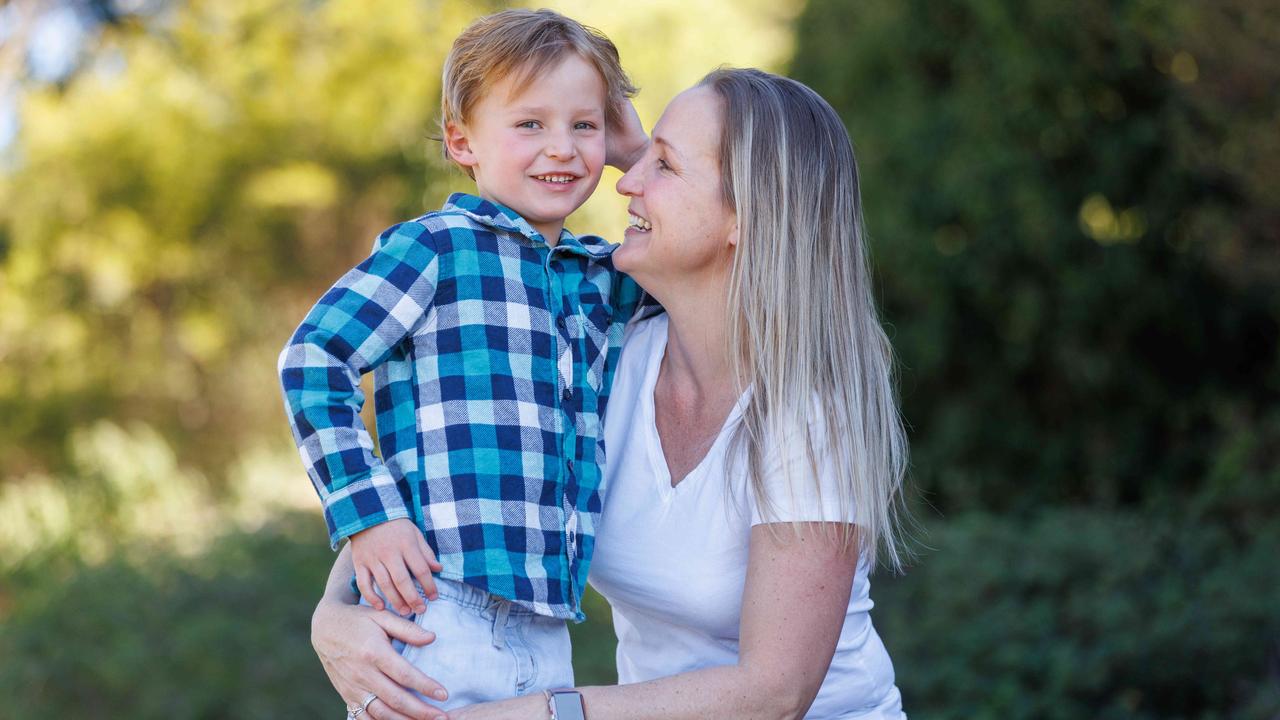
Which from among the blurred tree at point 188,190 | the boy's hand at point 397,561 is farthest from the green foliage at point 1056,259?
the boy's hand at point 397,561

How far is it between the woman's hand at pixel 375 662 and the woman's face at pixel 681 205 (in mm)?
696

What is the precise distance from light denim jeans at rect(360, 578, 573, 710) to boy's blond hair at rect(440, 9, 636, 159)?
82cm

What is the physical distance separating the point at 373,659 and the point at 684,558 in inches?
20.6

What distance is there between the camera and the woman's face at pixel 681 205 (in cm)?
204

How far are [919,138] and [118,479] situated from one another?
5489 millimetres

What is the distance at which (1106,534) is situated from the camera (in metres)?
5.33

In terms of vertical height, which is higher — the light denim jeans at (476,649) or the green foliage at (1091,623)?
the light denim jeans at (476,649)

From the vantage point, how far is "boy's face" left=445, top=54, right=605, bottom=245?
2041 millimetres

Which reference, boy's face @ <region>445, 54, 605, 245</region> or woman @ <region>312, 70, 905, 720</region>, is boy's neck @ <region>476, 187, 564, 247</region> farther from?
woman @ <region>312, 70, 905, 720</region>

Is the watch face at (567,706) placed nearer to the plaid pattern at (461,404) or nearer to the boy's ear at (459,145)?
the plaid pattern at (461,404)

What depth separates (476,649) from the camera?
6.02 ft

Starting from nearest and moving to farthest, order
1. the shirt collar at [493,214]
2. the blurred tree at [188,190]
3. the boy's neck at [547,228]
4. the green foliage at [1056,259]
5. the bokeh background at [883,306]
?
the shirt collar at [493,214] → the boy's neck at [547,228] → the bokeh background at [883,306] → the green foliage at [1056,259] → the blurred tree at [188,190]

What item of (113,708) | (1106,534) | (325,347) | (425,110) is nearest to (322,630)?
(325,347)

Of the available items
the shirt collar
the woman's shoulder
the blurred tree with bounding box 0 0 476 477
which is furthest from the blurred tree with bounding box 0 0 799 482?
the shirt collar
